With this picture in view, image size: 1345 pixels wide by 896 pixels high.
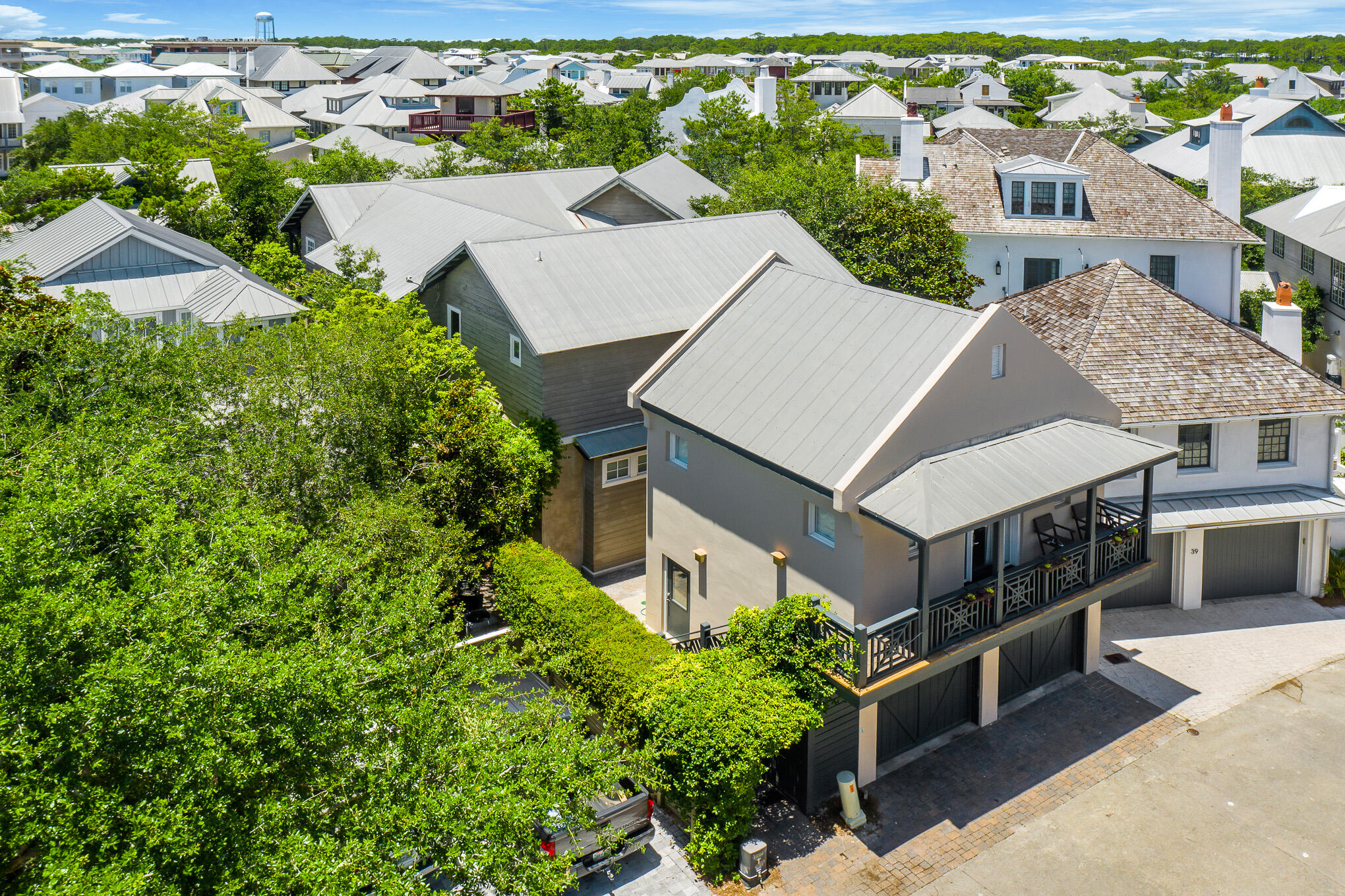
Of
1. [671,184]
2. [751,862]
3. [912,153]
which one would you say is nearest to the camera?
[751,862]

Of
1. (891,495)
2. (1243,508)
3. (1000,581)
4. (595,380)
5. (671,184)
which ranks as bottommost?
(1243,508)

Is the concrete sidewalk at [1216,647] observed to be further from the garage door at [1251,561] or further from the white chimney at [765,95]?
the white chimney at [765,95]

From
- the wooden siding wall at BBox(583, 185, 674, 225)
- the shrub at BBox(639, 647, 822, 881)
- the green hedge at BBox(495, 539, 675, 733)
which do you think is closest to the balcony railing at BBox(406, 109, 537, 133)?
the wooden siding wall at BBox(583, 185, 674, 225)

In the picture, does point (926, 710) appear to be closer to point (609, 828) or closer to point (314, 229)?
point (609, 828)

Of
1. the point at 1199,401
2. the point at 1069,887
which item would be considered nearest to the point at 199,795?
the point at 1069,887

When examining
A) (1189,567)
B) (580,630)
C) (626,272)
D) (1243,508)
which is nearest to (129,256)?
(626,272)

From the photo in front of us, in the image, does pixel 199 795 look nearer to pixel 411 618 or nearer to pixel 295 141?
pixel 411 618
